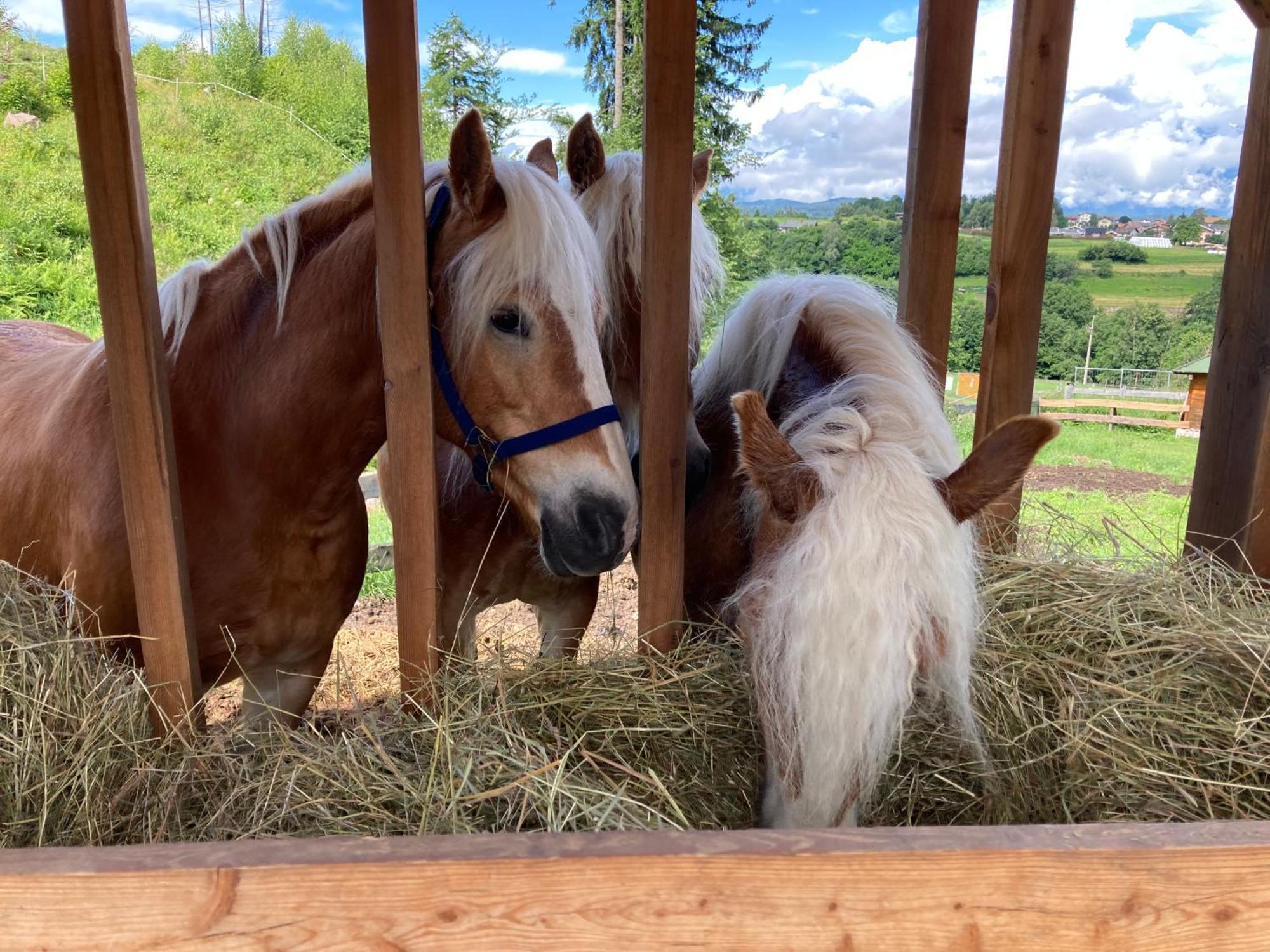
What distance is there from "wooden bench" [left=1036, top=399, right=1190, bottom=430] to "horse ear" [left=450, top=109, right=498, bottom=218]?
2264 cm

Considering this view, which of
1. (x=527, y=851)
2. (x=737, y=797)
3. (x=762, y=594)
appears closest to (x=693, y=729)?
(x=737, y=797)

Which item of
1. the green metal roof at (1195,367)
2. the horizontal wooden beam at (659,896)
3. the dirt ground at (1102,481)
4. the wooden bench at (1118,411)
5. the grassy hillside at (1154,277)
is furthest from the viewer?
the grassy hillside at (1154,277)

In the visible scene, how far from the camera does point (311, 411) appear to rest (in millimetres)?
1899

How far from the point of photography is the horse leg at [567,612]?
2648 mm

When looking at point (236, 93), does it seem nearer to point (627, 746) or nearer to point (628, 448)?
point (628, 448)

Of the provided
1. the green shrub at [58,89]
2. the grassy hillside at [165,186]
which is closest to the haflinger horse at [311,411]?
the grassy hillside at [165,186]

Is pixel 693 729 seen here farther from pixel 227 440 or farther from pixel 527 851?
pixel 227 440

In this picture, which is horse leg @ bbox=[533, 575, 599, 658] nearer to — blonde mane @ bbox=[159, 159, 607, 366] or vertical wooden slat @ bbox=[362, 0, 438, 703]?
vertical wooden slat @ bbox=[362, 0, 438, 703]

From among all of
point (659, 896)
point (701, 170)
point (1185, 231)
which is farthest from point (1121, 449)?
point (1185, 231)

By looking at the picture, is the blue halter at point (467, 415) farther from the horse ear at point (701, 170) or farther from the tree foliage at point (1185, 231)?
the tree foliage at point (1185, 231)

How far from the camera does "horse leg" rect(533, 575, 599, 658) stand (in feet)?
8.69

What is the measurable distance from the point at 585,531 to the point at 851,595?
1.92 ft

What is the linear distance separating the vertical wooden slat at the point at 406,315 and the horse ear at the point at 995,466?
1.05 meters

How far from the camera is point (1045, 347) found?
93.9 feet
